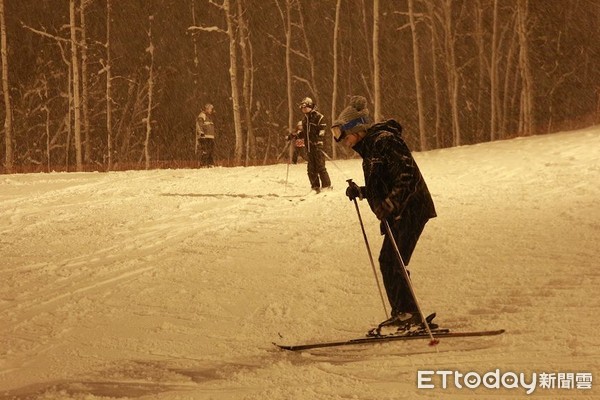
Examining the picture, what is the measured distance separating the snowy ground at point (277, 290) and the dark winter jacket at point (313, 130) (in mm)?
1032

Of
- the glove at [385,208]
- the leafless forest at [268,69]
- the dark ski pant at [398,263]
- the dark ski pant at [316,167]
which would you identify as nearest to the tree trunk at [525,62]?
the leafless forest at [268,69]

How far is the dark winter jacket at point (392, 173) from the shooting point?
630 centimetres

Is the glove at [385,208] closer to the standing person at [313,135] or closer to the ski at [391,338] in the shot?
the ski at [391,338]

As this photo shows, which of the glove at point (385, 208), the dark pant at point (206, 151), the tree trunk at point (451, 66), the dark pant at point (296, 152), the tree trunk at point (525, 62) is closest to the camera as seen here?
the glove at point (385, 208)

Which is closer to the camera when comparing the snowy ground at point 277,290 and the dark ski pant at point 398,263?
the snowy ground at point 277,290

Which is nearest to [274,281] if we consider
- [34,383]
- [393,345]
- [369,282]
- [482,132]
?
[369,282]

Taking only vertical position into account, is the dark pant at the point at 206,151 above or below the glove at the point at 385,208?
above

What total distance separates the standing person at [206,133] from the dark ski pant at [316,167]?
626cm

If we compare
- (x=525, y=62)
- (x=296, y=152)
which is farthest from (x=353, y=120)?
(x=525, y=62)

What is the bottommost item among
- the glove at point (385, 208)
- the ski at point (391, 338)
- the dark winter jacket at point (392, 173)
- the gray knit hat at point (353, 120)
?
the ski at point (391, 338)

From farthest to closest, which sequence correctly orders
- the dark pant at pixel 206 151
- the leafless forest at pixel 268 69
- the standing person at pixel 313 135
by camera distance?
the leafless forest at pixel 268 69
the dark pant at pixel 206 151
the standing person at pixel 313 135

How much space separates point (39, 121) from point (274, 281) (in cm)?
4591

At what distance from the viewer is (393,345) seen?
6.25m

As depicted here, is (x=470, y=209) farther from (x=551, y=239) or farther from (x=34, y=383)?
(x=34, y=383)
